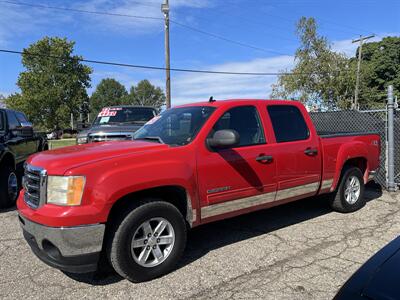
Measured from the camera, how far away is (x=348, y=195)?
6285mm

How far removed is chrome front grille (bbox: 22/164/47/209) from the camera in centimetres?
363

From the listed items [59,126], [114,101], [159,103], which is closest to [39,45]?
[59,126]

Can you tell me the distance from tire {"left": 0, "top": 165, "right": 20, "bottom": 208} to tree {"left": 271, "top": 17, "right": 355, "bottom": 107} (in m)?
23.9

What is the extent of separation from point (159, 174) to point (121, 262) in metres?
0.91

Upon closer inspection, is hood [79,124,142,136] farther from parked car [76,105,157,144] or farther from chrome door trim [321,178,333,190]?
chrome door trim [321,178,333,190]

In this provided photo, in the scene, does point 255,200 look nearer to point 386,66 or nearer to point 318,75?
point 318,75

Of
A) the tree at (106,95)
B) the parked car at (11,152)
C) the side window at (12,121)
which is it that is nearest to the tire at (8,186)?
the parked car at (11,152)

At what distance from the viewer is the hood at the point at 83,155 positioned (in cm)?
359

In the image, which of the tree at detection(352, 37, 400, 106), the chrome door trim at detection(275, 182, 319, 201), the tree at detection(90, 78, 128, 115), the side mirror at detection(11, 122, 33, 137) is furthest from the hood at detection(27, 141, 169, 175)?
the tree at detection(90, 78, 128, 115)

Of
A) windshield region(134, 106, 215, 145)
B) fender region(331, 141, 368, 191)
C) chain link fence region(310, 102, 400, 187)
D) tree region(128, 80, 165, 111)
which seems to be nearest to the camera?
windshield region(134, 106, 215, 145)

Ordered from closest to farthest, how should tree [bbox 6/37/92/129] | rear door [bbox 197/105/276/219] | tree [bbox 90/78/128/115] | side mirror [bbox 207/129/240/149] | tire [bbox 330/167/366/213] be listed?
1. side mirror [bbox 207/129/240/149]
2. rear door [bbox 197/105/276/219]
3. tire [bbox 330/167/366/213]
4. tree [bbox 6/37/92/129]
5. tree [bbox 90/78/128/115]

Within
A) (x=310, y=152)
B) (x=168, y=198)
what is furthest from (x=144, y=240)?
(x=310, y=152)

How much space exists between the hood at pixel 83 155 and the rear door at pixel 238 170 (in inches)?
23.1

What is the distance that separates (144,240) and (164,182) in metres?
0.61
